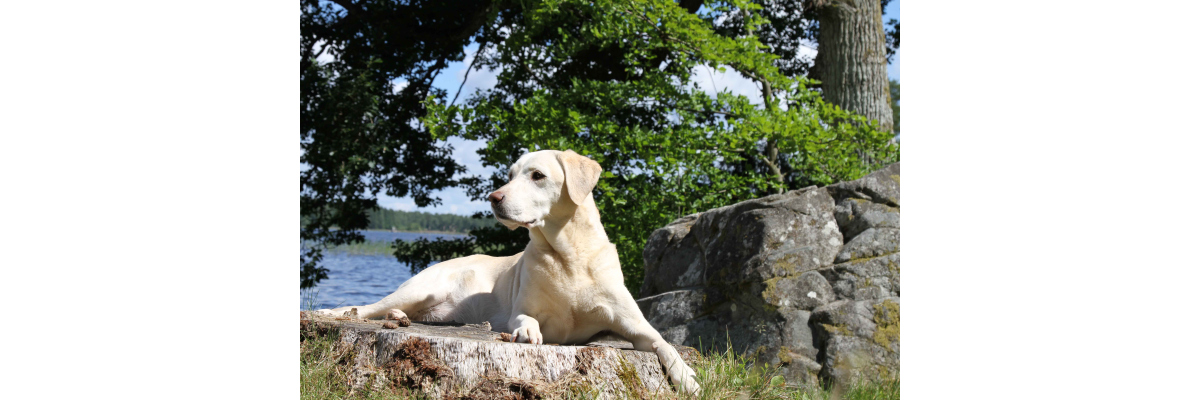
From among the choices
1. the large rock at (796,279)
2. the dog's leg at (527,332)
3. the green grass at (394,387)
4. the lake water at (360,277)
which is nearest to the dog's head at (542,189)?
the dog's leg at (527,332)

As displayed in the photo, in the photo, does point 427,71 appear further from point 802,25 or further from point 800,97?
point 802,25

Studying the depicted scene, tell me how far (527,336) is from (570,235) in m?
0.42

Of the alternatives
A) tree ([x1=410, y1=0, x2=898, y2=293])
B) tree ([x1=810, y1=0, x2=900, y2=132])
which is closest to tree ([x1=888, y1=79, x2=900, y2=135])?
tree ([x1=810, y1=0, x2=900, y2=132])

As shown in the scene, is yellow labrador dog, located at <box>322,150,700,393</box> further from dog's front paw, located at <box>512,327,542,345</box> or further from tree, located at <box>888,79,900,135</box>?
tree, located at <box>888,79,900,135</box>

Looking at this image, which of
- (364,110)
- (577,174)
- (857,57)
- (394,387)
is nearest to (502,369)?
(394,387)

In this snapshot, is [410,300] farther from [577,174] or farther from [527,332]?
[577,174]

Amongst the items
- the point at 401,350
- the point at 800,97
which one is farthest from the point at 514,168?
the point at 800,97

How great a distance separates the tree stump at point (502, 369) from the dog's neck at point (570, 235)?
16.2 inches

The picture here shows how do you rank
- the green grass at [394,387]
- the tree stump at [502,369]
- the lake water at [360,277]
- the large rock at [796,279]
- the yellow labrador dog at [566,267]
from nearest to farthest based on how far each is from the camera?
the tree stump at [502,369], the green grass at [394,387], the yellow labrador dog at [566,267], the lake water at [360,277], the large rock at [796,279]

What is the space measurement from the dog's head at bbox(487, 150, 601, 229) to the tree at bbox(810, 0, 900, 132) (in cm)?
378

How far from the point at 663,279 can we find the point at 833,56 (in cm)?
267

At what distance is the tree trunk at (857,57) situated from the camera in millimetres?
5723

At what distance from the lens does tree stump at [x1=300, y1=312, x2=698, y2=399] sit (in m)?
2.27

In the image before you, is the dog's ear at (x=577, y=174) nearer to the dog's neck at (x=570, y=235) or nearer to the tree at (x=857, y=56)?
the dog's neck at (x=570, y=235)
